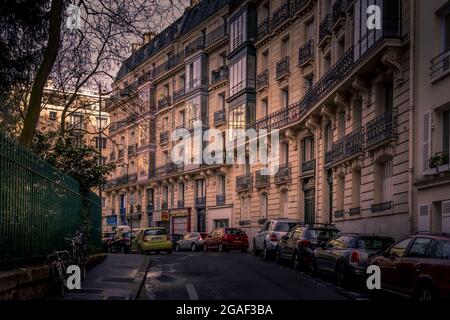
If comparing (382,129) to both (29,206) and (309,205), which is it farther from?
(29,206)

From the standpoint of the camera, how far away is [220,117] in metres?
51.3

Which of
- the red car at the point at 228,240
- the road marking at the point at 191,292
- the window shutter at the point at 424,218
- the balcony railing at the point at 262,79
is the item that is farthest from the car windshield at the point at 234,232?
the road marking at the point at 191,292

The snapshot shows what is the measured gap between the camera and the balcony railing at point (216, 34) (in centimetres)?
5096

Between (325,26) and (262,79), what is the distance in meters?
10.5

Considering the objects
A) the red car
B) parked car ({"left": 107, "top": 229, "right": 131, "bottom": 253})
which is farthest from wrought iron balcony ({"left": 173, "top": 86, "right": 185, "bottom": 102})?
the red car

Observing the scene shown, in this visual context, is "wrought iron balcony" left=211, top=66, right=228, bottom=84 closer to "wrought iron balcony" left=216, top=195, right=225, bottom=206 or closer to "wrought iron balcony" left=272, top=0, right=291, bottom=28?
"wrought iron balcony" left=216, top=195, right=225, bottom=206

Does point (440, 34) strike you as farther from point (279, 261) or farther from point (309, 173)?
point (309, 173)

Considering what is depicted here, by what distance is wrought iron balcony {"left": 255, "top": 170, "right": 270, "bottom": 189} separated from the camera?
1672 inches

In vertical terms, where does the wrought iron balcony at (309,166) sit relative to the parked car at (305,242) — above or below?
above

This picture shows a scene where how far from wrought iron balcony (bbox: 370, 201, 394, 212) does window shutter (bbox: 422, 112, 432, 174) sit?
3265 millimetres

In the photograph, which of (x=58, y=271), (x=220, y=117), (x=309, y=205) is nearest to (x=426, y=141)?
(x=58, y=271)

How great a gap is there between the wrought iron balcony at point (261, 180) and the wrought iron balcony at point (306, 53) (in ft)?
27.1

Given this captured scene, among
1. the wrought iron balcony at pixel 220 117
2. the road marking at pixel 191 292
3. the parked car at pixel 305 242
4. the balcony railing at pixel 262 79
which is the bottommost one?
the road marking at pixel 191 292

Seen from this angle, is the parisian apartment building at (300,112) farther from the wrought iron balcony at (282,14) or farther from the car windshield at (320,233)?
the car windshield at (320,233)
